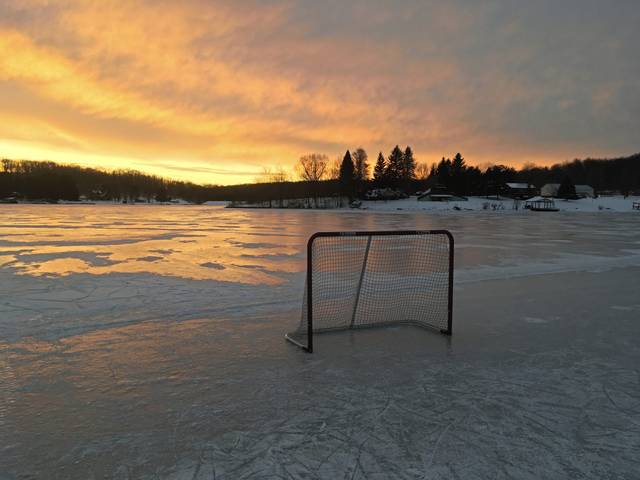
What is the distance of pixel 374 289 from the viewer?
7477 mm

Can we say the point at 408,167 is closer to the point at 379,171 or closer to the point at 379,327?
the point at 379,171

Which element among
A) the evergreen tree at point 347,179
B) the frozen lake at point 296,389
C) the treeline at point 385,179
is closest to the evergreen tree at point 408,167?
the treeline at point 385,179

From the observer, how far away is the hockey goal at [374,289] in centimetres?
514

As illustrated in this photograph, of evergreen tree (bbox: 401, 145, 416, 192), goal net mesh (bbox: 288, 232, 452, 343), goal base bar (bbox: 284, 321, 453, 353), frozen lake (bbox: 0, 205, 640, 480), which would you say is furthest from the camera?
evergreen tree (bbox: 401, 145, 416, 192)

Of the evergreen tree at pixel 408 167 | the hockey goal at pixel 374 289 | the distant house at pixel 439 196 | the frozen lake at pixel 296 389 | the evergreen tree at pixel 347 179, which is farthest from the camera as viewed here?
the evergreen tree at pixel 408 167

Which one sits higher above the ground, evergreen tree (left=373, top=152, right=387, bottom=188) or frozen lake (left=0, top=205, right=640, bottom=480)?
evergreen tree (left=373, top=152, right=387, bottom=188)

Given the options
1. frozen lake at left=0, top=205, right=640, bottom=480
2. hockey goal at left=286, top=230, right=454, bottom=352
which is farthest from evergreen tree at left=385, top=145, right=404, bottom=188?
frozen lake at left=0, top=205, right=640, bottom=480

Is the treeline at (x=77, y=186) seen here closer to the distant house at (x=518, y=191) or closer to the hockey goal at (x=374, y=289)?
the distant house at (x=518, y=191)

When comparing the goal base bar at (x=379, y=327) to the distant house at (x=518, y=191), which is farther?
the distant house at (x=518, y=191)

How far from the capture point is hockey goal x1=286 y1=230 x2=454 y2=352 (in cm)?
514

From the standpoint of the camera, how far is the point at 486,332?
5184 mm

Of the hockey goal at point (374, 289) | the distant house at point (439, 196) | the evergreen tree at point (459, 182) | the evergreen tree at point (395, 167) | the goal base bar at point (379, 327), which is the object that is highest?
the evergreen tree at point (395, 167)

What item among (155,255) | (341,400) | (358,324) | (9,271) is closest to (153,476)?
(341,400)

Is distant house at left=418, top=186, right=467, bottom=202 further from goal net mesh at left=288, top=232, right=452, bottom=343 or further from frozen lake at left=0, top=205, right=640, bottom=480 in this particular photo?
frozen lake at left=0, top=205, right=640, bottom=480
